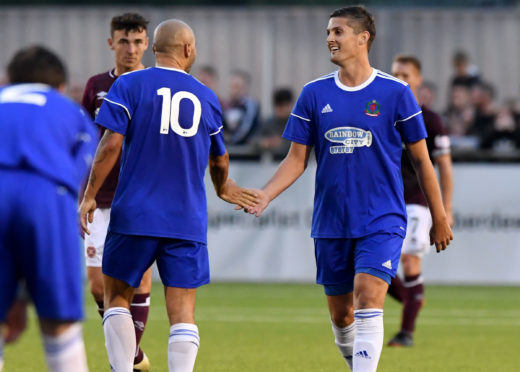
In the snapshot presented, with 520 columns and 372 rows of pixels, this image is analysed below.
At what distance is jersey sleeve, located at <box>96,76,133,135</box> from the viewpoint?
6.56m

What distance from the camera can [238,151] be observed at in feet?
51.8

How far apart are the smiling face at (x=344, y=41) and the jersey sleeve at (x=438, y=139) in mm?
3107

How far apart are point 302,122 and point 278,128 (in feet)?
28.8

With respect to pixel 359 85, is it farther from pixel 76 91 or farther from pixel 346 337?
pixel 76 91

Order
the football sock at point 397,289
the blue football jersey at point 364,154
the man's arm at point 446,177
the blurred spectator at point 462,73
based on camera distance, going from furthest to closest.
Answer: the blurred spectator at point 462,73 < the football sock at point 397,289 < the man's arm at point 446,177 < the blue football jersey at point 364,154

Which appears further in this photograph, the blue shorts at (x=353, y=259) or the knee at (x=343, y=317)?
the knee at (x=343, y=317)

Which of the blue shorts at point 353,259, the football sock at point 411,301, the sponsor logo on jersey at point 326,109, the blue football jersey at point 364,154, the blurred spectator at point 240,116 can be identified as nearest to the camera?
the blue shorts at point 353,259

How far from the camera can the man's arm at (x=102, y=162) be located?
662 centimetres

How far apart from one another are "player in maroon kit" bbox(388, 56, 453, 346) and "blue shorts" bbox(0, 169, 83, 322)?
5424 millimetres

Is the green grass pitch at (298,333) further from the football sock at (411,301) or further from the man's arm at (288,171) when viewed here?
the man's arm at (288,171)

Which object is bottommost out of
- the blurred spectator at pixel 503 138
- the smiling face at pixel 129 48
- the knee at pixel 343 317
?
the blurred spectator at pixel 503 138

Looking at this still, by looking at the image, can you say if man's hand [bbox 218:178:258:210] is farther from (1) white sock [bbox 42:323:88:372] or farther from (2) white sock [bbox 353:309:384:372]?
(1) white sock [bbox 42:323:88:372]

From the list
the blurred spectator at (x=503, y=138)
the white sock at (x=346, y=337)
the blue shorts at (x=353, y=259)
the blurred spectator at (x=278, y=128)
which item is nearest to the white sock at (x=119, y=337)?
the blue shorts at (x=353, y=259)

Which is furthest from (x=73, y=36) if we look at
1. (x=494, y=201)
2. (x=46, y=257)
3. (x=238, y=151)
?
(x=46, y=257)
